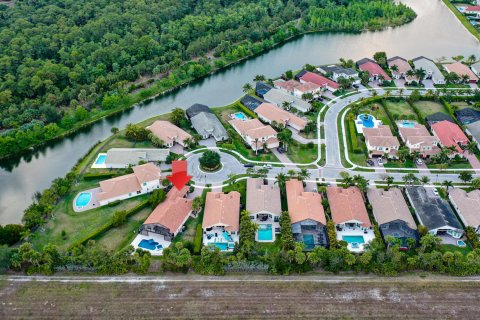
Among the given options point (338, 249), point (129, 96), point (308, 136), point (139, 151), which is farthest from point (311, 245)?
point (129, 96)

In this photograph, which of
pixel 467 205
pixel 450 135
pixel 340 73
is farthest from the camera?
pixel 340 73

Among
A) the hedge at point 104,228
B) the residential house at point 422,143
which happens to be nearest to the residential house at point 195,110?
the hedge at point 104,228

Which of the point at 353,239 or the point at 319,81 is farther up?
the point at 319,81

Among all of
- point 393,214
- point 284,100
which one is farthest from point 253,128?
point 393,214

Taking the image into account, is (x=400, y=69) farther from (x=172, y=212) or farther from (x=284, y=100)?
(x=172, y=212)

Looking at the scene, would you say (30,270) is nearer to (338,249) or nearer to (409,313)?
(338,249)

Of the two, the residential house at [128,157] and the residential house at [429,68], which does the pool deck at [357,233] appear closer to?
the residential house at [128,157]

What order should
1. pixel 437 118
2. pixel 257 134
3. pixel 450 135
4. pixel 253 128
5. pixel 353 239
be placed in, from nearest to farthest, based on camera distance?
1. pixel 353 239
2. pixel 450 135
3. pixel 257 134
4. pixel 253 128
5. pixel 437 118
